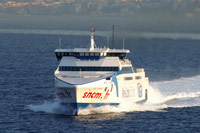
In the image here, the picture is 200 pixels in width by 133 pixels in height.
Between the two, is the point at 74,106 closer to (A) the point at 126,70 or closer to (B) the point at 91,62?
(B) the point at 91,62

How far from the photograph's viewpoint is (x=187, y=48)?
526 ft

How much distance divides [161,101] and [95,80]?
15.2 m

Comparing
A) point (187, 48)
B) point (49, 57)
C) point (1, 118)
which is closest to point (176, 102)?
point (1, 118)

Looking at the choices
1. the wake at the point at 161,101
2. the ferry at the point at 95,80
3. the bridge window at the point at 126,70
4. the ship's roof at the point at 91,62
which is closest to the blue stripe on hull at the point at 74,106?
the ferry at the point at 95,80

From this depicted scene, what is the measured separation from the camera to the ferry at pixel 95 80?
219 feet

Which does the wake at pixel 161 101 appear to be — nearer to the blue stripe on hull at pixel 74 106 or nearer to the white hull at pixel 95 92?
the blue stripe on hull at pixel 74 106

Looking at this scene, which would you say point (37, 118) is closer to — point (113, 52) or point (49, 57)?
point (113, 52)

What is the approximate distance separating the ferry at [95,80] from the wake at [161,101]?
65cm

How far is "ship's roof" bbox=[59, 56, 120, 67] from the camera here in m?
71.2

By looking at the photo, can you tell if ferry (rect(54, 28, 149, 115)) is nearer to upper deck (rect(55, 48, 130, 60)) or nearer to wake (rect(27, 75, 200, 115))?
upper deck (rect(55, 48, 130, 60))

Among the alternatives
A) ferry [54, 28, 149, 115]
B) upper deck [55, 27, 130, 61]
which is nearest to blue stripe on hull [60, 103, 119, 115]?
ferry [54, 28, 149, 115]

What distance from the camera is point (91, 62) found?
7169 cm

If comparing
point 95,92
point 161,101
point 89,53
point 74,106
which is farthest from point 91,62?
point 161,101

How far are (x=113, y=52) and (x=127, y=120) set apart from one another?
10.5 meters
